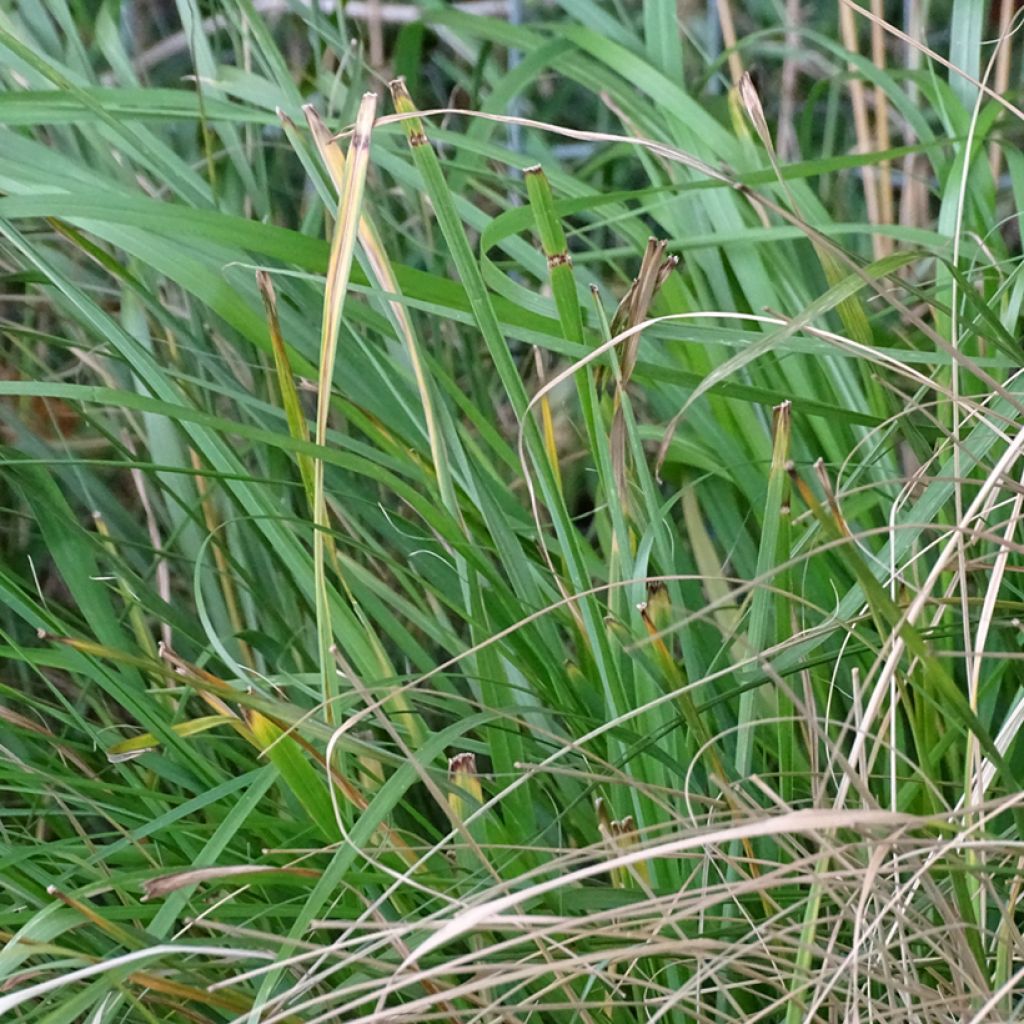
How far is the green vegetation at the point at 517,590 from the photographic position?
39 centimetres

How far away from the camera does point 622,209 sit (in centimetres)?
71

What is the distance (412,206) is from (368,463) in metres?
0.35

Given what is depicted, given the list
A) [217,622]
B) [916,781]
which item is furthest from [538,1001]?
[217,622]

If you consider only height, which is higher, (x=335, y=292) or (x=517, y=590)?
(x=335, y=292)

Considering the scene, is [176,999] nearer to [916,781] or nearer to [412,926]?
[412,926]

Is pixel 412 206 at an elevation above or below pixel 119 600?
above

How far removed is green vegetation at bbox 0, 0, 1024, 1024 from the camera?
39cm

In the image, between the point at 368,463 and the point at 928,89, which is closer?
the point at 368,463

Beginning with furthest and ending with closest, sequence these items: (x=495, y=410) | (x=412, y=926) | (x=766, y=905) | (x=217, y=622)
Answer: (x=495, y=410), (x=217, y=622), (x=766, y=905), (x=412, y=926)

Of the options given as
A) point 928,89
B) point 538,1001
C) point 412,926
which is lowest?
point 538,1001

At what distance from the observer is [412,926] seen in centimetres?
34

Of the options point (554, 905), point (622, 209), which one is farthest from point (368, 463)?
point (622, 209)

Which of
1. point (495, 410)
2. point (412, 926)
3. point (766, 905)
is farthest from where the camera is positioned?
point (495, 410)

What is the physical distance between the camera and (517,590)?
493 mm
